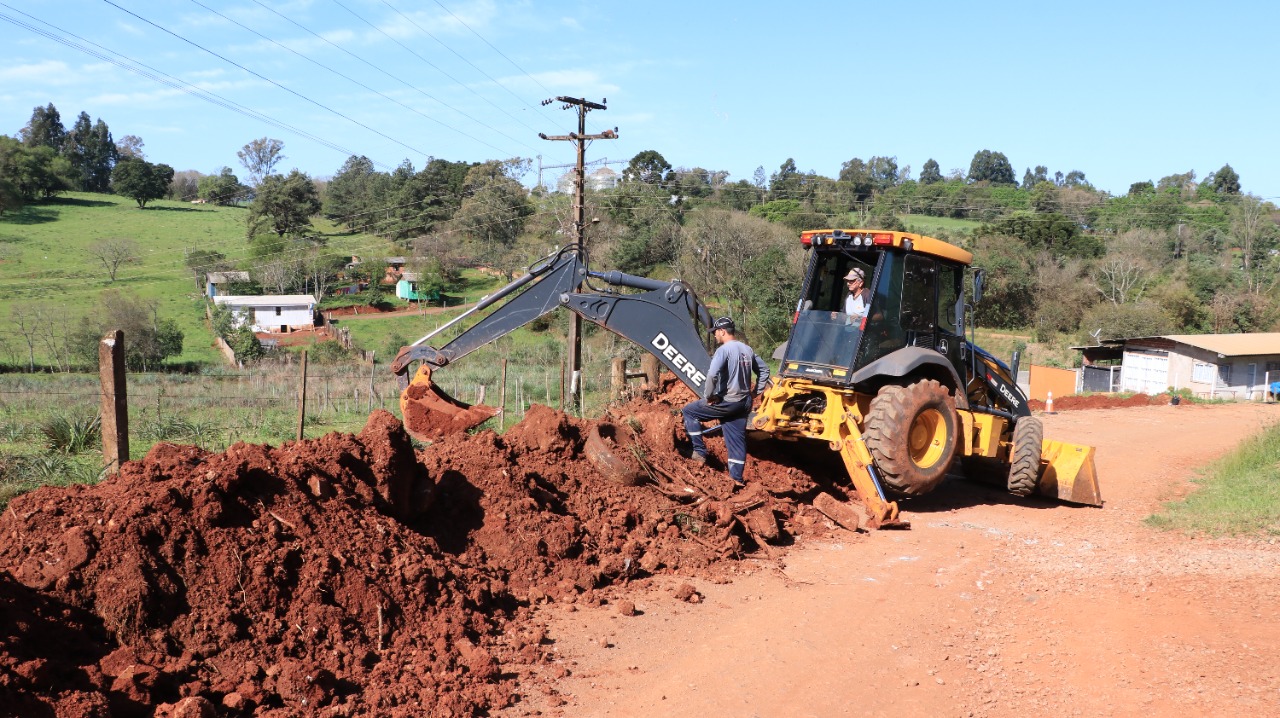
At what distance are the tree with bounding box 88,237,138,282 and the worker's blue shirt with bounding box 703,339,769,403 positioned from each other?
193ft

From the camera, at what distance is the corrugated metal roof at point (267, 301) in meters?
51.0

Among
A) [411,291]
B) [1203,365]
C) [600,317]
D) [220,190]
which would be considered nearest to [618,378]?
[600,317]

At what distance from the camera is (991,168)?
12144cm

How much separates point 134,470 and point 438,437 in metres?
4.05

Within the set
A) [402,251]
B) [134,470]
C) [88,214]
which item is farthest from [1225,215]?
[88,214]

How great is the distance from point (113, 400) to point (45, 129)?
122 m

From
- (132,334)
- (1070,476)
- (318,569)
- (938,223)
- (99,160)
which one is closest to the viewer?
(318,569)

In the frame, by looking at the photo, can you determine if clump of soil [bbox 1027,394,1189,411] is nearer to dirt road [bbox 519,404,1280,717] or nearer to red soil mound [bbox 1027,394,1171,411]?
red soil mound [bbox 1027,394,1171,411]

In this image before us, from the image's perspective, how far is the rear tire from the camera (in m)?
9.97

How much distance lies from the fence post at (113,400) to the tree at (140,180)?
91.8 m

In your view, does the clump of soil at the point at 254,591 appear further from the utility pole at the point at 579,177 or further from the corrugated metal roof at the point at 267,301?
the corrugated metal roof at the point at 267,301

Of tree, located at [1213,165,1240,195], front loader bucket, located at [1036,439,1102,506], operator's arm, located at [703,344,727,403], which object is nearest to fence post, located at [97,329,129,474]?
operator's arm, located at [703,344,727,403]

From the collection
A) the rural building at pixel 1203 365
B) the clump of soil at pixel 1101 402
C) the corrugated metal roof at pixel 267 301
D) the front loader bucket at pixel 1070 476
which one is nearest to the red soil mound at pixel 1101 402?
the clump of soil at pixel 1101 402

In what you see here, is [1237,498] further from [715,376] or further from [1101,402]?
[1101,402]
